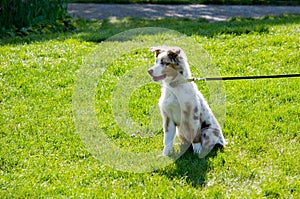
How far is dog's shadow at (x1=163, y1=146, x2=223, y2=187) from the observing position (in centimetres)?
413

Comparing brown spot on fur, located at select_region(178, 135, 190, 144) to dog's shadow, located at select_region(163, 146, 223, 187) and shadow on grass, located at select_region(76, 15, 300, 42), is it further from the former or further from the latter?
shadow on grass, located at select_region(76, 15, 300, 42)

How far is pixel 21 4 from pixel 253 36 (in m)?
3.67

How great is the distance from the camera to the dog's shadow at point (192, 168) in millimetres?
4129

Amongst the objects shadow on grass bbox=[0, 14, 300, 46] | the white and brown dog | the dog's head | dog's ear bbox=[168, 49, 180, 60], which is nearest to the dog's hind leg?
the white and brown dog

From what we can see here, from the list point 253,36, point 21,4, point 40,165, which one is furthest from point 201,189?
point 21,4

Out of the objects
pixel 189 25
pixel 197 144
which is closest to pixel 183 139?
pixel 197 144

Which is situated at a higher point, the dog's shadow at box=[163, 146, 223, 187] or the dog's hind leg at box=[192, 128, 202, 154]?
the dog's hind leg at box=[192, 128, 202, 154]

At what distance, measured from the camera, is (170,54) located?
13.4ft

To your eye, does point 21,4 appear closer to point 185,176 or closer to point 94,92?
point 94,92

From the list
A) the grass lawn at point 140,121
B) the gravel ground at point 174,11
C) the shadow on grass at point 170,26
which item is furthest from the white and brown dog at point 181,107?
the gravel ground at point 174,11

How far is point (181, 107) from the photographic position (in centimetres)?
430

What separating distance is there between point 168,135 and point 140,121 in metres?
0.88

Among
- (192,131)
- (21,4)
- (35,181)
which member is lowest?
(35,181)

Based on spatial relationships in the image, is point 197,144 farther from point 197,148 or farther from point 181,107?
point 181,107
